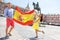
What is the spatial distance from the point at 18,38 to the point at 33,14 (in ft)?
6.32

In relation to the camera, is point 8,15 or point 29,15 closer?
point 8,15

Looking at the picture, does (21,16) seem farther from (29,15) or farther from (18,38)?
(18,38)

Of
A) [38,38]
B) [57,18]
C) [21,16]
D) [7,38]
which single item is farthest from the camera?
[57,18]

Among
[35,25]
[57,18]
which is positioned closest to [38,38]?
[35,25]

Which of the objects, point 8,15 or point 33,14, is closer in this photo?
point 8,15

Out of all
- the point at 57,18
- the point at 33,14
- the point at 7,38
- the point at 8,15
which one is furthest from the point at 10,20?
the point at 57,18

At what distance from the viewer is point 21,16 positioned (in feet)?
41.5

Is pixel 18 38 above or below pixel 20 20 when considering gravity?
below

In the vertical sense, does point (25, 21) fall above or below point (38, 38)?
above

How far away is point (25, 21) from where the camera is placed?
12.9 meters

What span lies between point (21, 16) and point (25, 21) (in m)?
0.43

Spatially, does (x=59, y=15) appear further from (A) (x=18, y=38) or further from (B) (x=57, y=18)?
(A) (x=18, y=38)

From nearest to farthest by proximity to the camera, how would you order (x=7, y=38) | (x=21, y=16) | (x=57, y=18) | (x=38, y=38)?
1. (x=7, y=38)
2. (x=38, y=38)
3. (x=21, y=16)
4. (x=57, y=18)

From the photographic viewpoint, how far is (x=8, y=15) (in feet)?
36.6
